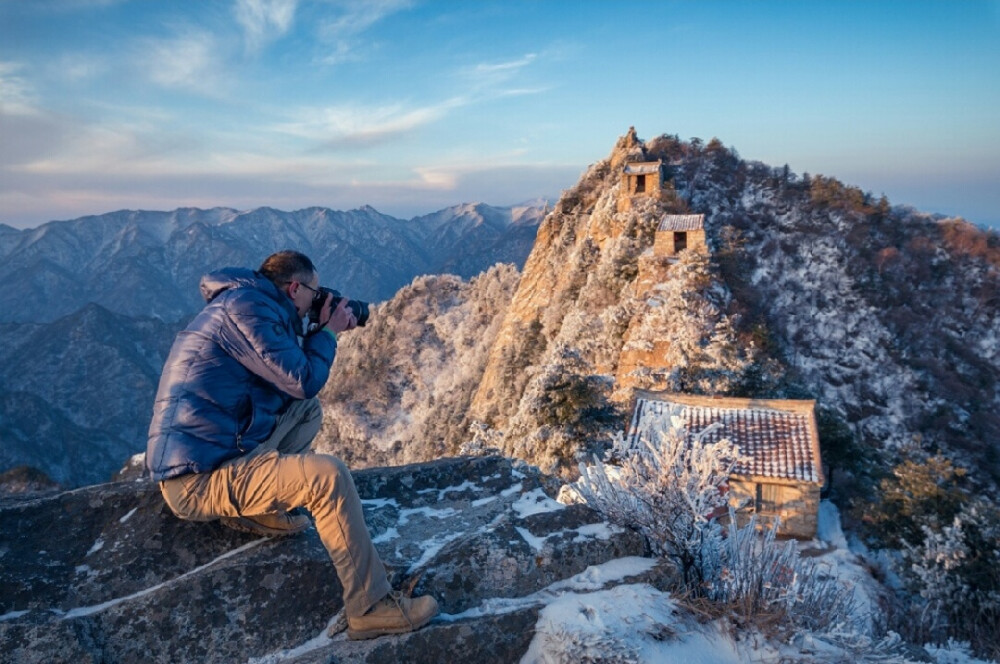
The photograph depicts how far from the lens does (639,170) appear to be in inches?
1164

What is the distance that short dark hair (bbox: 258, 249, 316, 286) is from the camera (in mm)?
3000

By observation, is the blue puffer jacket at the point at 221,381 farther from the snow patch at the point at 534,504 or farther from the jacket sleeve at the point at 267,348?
the snow patch at the point at 534,504

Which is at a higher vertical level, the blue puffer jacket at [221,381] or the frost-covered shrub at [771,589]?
the blue puffer jacket at [221,381]

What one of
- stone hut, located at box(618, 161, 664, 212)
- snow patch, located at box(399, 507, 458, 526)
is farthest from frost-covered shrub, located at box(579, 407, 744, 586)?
stone hut, located at box(618, 161, 664, 212)

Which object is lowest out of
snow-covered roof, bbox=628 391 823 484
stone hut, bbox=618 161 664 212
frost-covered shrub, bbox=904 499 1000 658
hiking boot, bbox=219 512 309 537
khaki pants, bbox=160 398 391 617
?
frost-covered shrub, bbox=904 499 1000 658

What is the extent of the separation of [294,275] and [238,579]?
1.64 meters

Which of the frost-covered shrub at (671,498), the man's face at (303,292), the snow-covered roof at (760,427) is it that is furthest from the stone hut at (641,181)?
the man's face at (303,292)

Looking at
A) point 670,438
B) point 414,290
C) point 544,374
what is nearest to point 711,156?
point 414,290

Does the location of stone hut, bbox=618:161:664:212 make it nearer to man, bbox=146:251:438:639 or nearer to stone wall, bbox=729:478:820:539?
stone wall, bbox=729:478:820:539

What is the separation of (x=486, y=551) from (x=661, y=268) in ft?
71.5

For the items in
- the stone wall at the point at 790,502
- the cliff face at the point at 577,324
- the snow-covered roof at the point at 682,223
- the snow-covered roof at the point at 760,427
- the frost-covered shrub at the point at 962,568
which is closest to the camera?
the frost-covered shrub at the point at 962,568

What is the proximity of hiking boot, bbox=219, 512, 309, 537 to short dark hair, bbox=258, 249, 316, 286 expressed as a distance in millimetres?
1311

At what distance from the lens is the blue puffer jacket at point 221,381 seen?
103 inches

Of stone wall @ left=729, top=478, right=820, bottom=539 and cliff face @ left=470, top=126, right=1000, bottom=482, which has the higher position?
cliff face @ left=470, top=126, right=1000, bottom=482
